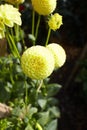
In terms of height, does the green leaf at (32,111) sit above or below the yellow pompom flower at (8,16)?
above

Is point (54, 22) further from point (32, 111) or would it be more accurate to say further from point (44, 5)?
point (32, 111)

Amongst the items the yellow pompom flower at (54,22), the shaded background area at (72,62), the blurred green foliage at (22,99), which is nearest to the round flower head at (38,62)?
the yellow pompom flower at (54,22)

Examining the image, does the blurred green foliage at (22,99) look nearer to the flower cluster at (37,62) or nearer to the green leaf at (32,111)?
the green leaf at (32,111)

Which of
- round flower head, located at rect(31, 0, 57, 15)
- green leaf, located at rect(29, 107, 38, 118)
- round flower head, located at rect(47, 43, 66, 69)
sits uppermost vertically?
round flower head, located at rect(31, 0, 57, 15)

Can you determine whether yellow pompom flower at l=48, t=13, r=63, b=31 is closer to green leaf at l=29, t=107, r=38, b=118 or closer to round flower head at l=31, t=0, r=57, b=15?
round flower head at l=31, t=0, r=57, b=15

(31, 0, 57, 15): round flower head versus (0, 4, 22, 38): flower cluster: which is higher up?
(31, 0, 57, 15): round flower head

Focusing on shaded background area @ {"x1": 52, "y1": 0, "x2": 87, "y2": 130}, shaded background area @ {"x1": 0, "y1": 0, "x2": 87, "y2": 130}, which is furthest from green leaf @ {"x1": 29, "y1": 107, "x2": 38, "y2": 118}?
shaded background area @ {"x1": 52, "y1": 0, "x2": 87, "y2": 130}

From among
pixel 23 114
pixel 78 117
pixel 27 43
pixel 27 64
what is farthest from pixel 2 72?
pixel 27 43

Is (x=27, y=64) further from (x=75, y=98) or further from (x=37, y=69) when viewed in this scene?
(x=75, y=98)
